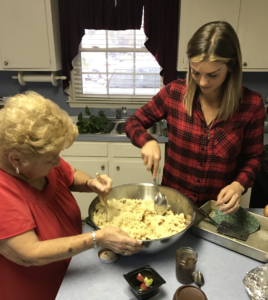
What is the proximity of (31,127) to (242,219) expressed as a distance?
107 centimetres

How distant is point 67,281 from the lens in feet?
3.41

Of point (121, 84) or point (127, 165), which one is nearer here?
point (127, 165)

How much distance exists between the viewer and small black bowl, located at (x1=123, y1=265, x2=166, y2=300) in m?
0.94

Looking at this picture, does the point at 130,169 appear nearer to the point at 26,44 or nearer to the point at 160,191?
the point at 160,191

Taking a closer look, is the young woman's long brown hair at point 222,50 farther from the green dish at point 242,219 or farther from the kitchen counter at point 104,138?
the kitchen counter at point 104,138

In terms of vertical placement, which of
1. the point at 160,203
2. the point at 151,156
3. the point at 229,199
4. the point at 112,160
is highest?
the point at 151,156

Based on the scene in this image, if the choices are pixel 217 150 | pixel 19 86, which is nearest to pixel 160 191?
pixel 217 150

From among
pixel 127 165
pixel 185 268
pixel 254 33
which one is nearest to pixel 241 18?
pixel 254 33

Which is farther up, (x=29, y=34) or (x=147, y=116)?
(x=29, y=34)

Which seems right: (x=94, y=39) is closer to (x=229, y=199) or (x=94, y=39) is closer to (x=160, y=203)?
(x=160, y=203)

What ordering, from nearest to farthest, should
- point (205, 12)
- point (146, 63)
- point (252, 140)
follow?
point (252, 140) → point (205, 12) → point (146, 63)

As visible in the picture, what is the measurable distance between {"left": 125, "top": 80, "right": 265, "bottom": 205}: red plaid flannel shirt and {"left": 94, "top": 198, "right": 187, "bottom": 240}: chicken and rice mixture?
0.88 ft

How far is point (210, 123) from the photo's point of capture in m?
1.43

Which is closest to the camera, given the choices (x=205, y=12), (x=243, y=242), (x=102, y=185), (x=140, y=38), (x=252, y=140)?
(x=243, y=242)
